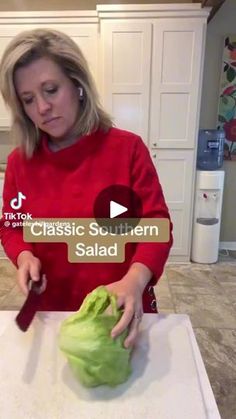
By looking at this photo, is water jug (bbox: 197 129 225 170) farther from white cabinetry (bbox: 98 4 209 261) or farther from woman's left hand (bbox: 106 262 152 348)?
woman's left hand (bbox: 106 262 152 348)

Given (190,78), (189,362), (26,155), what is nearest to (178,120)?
(190,78)

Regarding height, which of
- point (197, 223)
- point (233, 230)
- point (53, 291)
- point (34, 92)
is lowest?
point (233, 230)

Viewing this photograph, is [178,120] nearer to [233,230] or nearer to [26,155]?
[233,230]

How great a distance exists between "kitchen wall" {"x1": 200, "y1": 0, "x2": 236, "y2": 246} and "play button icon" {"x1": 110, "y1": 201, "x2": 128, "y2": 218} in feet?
7.00

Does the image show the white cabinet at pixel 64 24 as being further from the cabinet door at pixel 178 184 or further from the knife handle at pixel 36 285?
the knife handle at pixel 36 285

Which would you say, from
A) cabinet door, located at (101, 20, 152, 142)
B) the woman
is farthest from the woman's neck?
cabinet door, located at (101, 20, 152, 142)

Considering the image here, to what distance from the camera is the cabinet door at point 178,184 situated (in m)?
2.44

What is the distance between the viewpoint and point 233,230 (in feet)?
9.61

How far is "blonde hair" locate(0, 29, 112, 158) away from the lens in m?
0.69

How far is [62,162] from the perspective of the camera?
0.79 meters

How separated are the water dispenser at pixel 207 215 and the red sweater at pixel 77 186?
5.80 ft

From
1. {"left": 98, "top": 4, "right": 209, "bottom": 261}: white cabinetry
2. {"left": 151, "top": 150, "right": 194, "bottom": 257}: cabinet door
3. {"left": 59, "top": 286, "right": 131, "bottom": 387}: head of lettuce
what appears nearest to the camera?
{"left": 59, "top": 286, "right": 131, "bottom": 387}: head of lettuce

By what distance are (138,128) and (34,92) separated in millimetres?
1754

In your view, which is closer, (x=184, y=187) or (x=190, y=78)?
(x=190, y=78)
